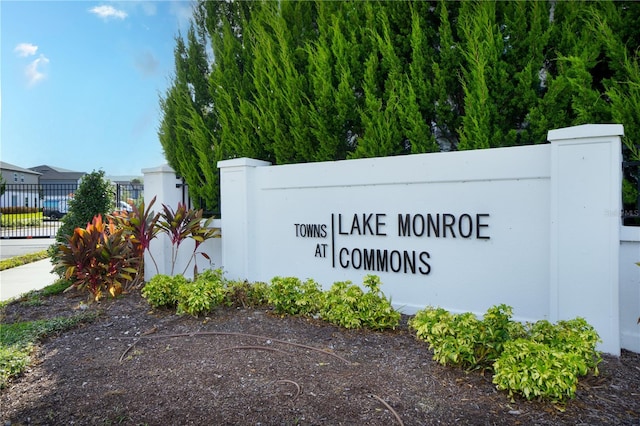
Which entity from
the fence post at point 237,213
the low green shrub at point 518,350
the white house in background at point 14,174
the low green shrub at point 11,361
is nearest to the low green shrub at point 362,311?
the low green shrub at point 518,350

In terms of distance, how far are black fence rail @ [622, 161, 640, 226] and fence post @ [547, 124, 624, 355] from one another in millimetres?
471

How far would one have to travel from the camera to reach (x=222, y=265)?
6191 millimetres

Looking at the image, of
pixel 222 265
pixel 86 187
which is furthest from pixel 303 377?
pixel 86 187

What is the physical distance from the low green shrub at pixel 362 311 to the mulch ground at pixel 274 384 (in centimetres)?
10

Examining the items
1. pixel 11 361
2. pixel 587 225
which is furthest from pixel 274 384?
pixel 587 225

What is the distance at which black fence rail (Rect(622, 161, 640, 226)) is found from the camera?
3820 mm

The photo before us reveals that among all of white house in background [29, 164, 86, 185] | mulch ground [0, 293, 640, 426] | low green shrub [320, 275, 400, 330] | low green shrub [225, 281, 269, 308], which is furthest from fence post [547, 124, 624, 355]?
white house in background [29, 164, 86, 185]

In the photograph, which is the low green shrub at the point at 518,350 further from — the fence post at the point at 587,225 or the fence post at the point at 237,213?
the fence post at the point at 237,213

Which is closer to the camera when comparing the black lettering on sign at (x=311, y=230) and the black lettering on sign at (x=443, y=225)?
the black lettering on sign at (x=443, y=225)

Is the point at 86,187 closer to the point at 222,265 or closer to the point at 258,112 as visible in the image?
the point at 222,265

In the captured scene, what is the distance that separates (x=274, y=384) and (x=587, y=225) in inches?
113

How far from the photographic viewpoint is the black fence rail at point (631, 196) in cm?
382

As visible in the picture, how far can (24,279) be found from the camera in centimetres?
796

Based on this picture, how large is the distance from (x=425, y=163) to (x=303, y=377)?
8.42 ft
